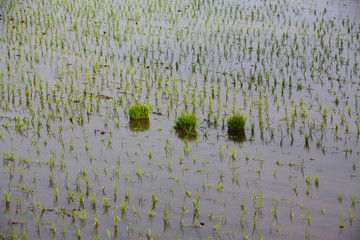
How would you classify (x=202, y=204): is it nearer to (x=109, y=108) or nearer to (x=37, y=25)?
(x=109, y=108)

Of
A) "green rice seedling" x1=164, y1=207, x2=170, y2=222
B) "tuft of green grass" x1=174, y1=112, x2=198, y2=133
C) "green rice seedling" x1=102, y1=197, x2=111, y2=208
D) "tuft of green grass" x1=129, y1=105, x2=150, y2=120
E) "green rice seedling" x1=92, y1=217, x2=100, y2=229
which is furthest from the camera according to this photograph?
"tuft of green grass" x1=129, y1=105, x2=150, y2=120

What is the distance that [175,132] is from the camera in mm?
6352

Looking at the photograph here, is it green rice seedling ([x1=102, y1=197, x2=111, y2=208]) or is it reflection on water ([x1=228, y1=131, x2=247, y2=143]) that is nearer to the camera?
A: green rice seedling ([x1=102, y1=197, x2=111, y2=208])

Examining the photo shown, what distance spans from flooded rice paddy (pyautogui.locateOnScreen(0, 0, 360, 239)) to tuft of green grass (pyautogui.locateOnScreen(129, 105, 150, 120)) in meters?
0.12

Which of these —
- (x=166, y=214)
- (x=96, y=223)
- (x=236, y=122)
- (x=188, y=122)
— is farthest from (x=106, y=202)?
(x=236, y=122)

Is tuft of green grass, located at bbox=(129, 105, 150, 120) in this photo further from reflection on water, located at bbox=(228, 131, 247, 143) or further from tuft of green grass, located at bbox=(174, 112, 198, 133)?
reflection on water, located at bbox=(228, 131, 247, 143)

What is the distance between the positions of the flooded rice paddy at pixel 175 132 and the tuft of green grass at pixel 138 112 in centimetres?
12

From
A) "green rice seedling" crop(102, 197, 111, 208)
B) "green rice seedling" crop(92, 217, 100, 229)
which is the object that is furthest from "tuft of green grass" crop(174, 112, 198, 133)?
"green rice seedling" crop(92, 217, 100, 229)

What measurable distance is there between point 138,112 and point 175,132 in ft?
1.93

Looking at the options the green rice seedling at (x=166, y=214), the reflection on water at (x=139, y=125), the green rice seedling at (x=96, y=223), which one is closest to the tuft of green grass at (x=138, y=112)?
the reflection on water at (x=139, y=125)

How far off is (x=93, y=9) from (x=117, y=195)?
1066cm

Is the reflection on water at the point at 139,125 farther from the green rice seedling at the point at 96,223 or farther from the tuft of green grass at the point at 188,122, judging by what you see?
the green rice seedling at the point at 96,223

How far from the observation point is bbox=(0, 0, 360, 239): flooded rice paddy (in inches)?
165

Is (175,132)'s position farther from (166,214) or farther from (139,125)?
(166,214)
